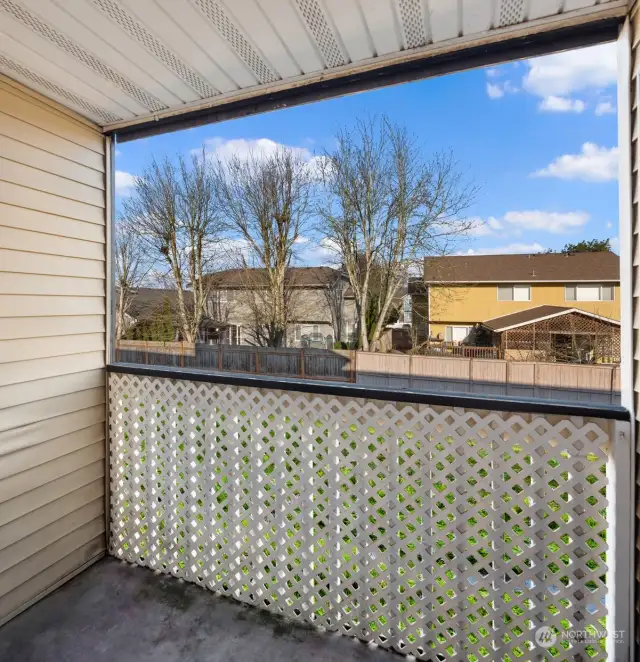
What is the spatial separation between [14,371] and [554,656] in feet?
8.45

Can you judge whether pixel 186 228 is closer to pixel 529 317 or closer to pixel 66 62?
pixel 66 62

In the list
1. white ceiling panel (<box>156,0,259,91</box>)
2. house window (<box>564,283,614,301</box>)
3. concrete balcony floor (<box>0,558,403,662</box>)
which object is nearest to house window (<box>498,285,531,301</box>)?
house window (<box>564,283,614,301</box>)

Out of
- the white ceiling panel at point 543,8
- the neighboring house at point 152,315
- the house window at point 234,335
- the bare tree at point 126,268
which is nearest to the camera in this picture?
the white ceiling panel at point 543,8

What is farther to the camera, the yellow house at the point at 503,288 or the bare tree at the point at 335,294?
the bare tree at the point at 335,294

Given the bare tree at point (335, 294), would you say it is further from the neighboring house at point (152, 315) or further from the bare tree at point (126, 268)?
the bare tree at point (126, 268)

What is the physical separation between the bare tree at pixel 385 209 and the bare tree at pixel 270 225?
0.48ft

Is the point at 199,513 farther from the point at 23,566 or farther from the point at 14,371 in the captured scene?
the point at 14,371

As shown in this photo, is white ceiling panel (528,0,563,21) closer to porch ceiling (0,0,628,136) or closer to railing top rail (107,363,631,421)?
porch ceiling (0,0,628,136)

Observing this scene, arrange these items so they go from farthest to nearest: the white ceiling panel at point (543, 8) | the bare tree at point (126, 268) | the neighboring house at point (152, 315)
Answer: the bare tree at point (126, 268) → the neighboring house at point (152, 315) → the white ceiling panel at point (543, 8)

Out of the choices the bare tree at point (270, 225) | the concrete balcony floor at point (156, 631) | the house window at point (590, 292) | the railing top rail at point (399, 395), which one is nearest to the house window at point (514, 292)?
the house window at point (590, 292)

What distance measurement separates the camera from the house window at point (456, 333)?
1524mm

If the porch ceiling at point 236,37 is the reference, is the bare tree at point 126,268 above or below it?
below

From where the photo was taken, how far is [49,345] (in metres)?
2.08

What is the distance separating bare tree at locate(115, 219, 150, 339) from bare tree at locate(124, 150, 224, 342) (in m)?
0.14
